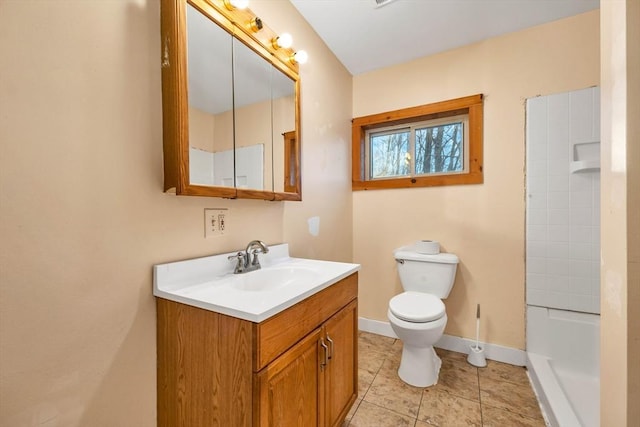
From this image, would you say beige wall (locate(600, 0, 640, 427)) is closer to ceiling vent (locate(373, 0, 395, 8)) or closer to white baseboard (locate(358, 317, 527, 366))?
ceiling vent (locate(373, 0, 395, 8))

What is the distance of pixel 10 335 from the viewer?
2.11 ft

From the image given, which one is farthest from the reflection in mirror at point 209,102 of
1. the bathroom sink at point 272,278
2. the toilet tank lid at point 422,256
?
the toilet tank lid at point 422,256

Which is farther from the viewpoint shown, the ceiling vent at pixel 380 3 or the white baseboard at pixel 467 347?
the white baseboard at pixel 467 347

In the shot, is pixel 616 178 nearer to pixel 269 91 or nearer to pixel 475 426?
pixel 475 426

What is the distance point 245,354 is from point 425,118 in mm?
2213

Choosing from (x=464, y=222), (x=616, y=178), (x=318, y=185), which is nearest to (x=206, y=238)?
(x=318, y=185)

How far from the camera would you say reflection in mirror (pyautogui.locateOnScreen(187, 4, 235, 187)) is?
1014mm

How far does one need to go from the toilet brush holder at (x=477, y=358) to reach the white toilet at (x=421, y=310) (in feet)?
0.95

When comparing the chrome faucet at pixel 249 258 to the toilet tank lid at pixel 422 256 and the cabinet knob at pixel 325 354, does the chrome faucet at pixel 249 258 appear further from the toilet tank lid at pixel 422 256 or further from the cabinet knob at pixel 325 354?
the toilet tank lid at pixel 422 256

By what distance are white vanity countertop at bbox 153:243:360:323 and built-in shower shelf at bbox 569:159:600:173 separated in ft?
5.14

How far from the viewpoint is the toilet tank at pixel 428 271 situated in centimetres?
190

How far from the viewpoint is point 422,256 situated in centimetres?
197

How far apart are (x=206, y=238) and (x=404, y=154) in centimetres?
187

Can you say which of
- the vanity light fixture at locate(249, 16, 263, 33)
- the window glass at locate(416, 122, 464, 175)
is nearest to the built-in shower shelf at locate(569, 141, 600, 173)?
the window glass at locate(416, 122, 464, 175)
